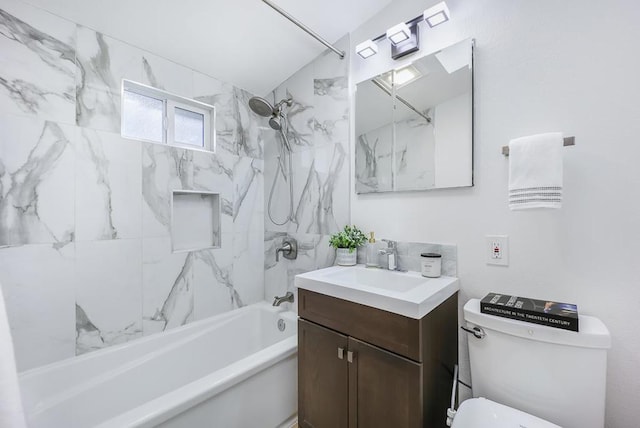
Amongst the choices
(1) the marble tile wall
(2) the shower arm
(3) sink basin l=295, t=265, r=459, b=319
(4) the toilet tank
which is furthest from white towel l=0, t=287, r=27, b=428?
(2) the shower arm

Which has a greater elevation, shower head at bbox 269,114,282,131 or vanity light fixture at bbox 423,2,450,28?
vanity light fixture at bbox 423,2,450,28

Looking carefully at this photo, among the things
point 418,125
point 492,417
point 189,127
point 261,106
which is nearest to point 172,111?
point 189,127

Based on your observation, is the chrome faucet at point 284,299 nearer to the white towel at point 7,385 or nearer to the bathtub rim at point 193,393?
the bathtub rim at point 193,393

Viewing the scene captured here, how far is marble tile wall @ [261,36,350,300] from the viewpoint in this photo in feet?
6.38

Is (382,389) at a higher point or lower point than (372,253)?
lower

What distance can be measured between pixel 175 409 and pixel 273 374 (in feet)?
1.82

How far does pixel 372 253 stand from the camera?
1.73 metres

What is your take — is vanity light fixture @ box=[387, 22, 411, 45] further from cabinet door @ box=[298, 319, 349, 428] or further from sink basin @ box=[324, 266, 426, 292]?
cabinet door @ box=[298, 319, 349, 428]

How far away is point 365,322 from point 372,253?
58cm

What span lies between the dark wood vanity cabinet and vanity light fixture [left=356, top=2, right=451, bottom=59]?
140 cm

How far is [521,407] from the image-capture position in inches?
39.9

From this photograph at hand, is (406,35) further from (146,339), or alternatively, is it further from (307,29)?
(146,339)

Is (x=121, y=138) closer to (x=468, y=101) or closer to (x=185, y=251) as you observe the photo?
(x=185, y=251)

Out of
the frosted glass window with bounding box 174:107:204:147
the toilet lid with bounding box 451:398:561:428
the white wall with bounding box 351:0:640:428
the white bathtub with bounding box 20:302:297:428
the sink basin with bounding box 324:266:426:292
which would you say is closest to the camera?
the toilet lid with bounding box 451:398:561:428
